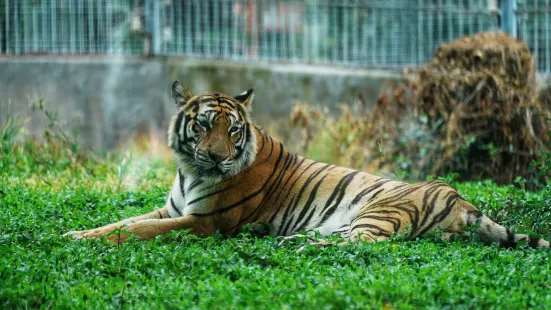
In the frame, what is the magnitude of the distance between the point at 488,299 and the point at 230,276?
1.51 m

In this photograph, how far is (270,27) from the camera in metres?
13.5

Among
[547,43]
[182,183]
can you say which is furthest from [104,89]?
[547,43]

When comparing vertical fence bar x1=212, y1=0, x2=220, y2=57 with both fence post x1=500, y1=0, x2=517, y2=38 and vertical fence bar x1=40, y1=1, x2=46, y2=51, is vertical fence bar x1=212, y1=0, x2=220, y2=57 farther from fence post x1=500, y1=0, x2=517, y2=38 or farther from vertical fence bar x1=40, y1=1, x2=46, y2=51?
fence post x1=500, y1=0, x2=517, y2=38

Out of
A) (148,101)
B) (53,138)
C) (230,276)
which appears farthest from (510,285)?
(148,101)

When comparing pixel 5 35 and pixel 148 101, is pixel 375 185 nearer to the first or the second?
pixel 148 101

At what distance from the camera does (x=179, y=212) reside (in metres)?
6.65

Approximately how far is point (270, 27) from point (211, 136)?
7.35 metres

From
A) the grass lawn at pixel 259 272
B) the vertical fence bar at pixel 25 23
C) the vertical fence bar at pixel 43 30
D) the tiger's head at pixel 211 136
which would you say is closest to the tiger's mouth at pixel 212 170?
the tiger's head at pixel 211 136

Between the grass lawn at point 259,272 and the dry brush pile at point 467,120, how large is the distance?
3.40 metres

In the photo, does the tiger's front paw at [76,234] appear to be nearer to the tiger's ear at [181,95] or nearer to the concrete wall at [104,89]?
the tiger's ear at [181,95]

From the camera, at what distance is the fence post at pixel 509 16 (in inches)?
515

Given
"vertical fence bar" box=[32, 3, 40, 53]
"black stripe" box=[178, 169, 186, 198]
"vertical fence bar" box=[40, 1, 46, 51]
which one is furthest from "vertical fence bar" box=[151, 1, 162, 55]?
"black stripe" box=[178, 169, 186, 198]

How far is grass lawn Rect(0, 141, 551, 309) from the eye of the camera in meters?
4.33

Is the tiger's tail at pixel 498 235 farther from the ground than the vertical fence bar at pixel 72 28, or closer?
closer
